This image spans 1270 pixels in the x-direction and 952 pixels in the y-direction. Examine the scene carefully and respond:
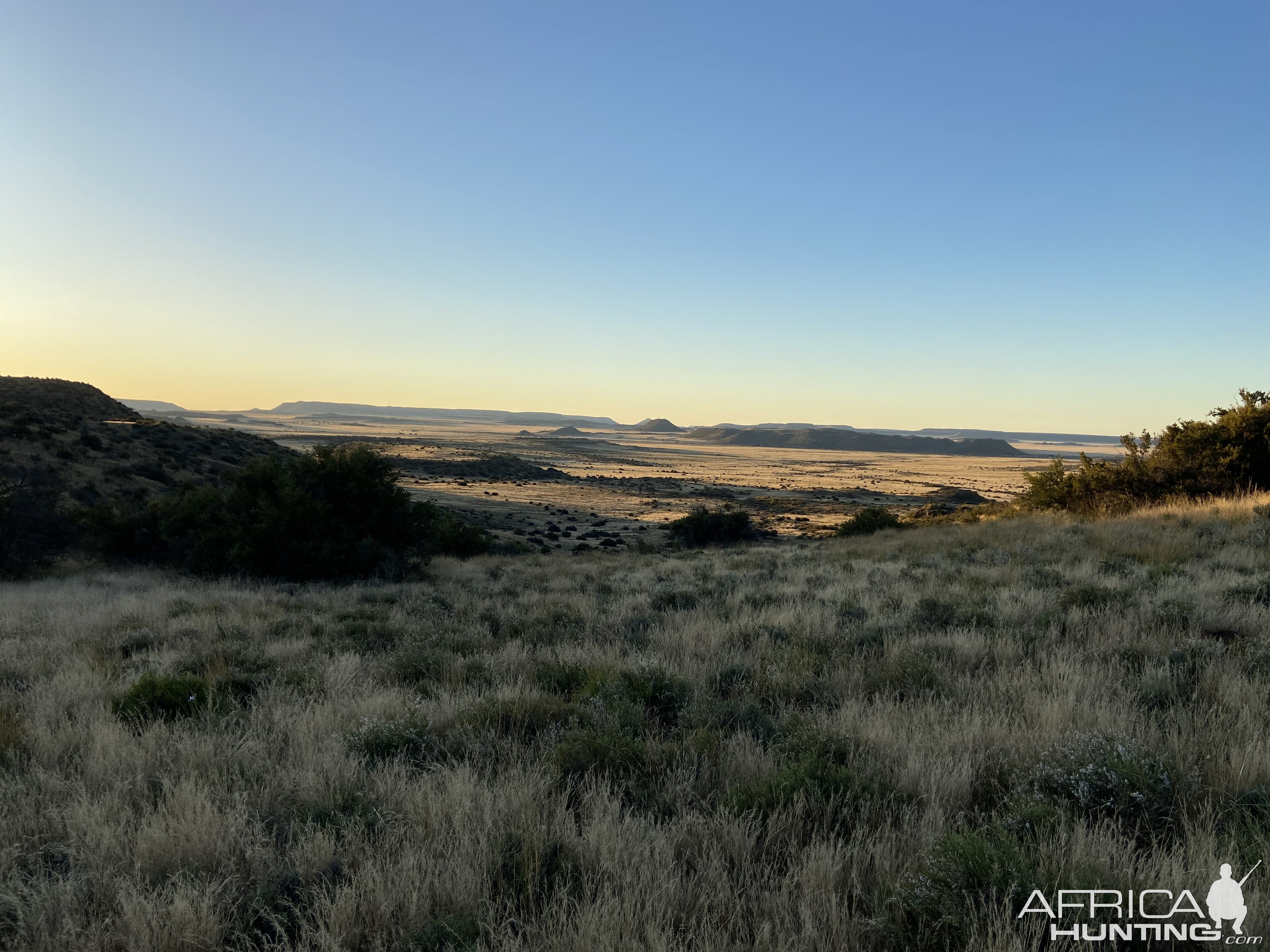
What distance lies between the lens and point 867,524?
3338 cm

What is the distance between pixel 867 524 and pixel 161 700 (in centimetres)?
3227

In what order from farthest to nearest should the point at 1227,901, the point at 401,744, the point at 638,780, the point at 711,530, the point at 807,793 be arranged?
1. the point at 711,530
2. the point at 401,744
3. the point at 638,780
4. the point at 807,793
5. the point at 1227,901

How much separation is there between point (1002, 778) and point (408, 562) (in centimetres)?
1663

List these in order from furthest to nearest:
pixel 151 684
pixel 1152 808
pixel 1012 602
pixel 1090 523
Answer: pixel 1090 523
pixel 1012 602
pixel 151 684
pixel 1152 808

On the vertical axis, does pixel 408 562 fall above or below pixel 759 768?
below

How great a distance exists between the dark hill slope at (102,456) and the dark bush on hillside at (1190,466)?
3273cm

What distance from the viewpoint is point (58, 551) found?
61.1 feet

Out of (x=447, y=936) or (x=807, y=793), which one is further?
(x=807, y=793)

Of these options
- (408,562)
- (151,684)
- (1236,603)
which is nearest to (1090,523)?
(1236,603)

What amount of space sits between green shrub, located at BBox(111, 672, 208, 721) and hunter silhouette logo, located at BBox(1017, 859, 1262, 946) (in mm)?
5564

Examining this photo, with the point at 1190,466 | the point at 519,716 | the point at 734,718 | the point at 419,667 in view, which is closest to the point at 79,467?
the point at 419,667

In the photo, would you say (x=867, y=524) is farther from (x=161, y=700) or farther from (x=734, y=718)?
(x=161, y=700)

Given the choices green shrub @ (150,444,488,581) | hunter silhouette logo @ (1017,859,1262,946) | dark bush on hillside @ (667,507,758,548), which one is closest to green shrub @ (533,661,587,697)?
hunter silhouette logo @ (1017,859,1262,946)

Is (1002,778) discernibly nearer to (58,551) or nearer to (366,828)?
(366,828)
